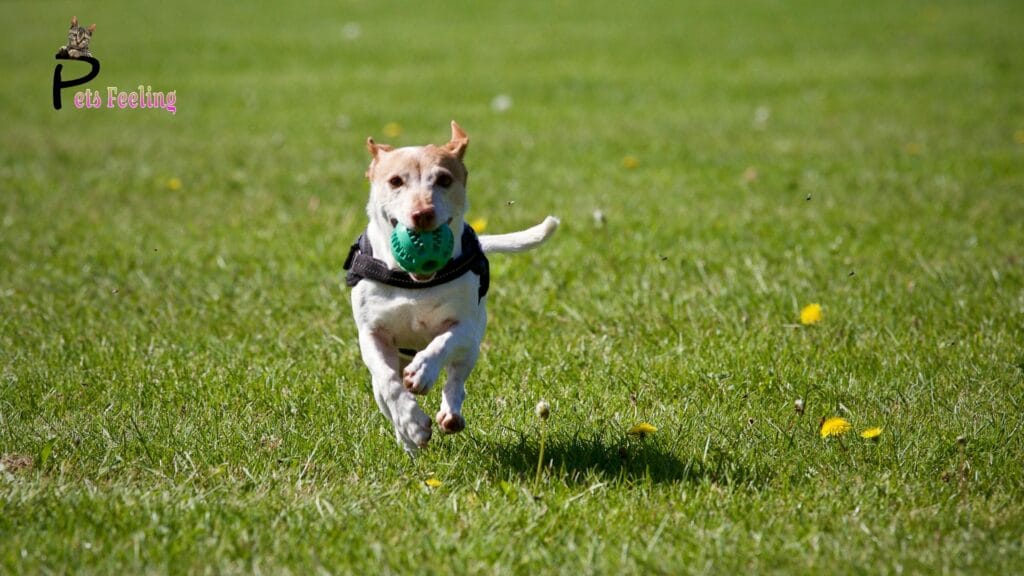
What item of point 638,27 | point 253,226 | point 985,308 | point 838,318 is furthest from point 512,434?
point 638,27

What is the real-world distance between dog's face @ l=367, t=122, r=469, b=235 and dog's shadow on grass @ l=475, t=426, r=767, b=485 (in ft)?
2.76

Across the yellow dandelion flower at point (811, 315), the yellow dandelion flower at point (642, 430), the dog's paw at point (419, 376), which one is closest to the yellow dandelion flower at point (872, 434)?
the yellow dandelion flower at point (642, 430)

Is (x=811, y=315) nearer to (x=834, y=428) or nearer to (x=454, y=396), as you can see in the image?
(x=834, y=428)

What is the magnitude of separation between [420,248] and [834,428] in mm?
1572

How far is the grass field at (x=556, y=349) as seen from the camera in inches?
124

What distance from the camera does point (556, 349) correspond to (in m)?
4.89

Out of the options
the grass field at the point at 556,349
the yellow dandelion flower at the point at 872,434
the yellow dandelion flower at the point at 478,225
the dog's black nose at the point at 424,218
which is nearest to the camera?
the grass field at the point at 556,349


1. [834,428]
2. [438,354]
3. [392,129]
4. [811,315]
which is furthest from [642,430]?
[392,129]

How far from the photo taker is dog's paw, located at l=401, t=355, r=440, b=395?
338 centimetres

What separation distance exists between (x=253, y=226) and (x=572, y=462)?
4.21 meters

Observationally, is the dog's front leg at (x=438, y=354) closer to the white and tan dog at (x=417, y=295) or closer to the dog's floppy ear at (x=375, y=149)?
the white and tan dog at (x=417, y=295)

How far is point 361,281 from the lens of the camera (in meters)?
3.66

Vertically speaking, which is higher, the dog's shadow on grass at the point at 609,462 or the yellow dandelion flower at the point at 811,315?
the yellow dandelion flower at the point at 811,315

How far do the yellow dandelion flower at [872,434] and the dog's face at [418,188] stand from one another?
4.95ft
